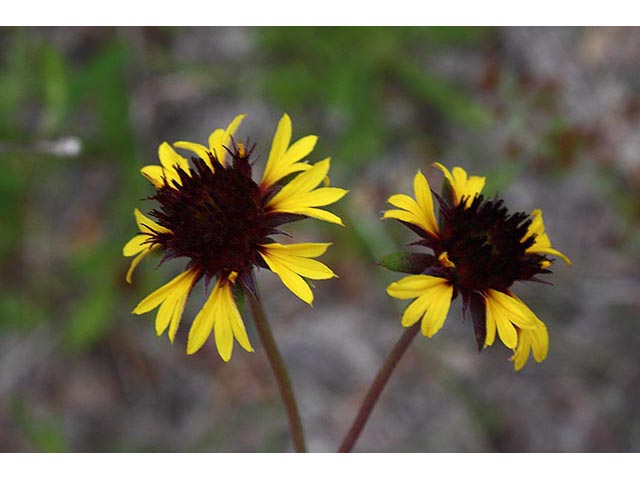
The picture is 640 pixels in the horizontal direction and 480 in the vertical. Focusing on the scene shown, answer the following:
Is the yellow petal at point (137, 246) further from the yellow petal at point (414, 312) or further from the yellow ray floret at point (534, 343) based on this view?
the yellow ray floret at point (534, 343)

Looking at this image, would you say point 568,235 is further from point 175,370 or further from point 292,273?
point 292,273

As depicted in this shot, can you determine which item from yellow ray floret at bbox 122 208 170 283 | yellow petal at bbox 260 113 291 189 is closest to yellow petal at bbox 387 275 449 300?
yellow petal at bbox 260 113 291 189

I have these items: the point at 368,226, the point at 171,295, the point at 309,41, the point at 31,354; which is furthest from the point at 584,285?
the point at 31,354

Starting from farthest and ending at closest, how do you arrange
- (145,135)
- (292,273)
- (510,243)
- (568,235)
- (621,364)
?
(145,135) → (568,235) → (621,364) → (510,243) → (292,273)

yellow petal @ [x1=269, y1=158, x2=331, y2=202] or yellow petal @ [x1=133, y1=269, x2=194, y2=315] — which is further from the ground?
yellow petal @ [x1=269, y1=158, x2=331, y2=202]

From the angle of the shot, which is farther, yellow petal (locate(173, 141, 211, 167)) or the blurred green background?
the blurred green background

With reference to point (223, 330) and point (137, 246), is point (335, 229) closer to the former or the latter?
point (137, 246)

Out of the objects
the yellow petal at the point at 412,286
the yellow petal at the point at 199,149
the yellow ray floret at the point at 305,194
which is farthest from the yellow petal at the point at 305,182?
the yellow petal at the point at 412,286

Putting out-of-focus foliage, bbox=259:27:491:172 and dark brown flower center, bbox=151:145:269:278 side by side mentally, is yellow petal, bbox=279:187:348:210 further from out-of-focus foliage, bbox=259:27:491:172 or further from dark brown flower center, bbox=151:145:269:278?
out-of-focus foliage, bbox=259:27:491:172
